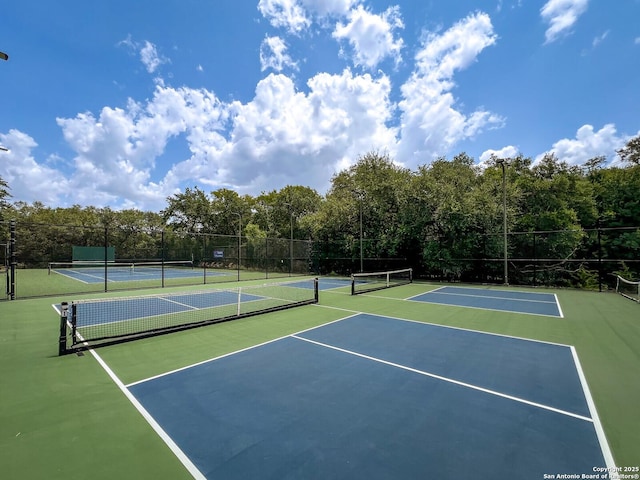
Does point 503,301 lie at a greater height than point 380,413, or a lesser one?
lesser

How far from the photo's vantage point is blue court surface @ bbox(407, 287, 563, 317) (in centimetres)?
947

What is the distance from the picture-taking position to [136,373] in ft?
15.0

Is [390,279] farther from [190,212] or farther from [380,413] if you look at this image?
[190,212]

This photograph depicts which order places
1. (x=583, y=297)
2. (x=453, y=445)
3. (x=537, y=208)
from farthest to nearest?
1. (x=537, y=208)
2. (x=583, y=297)
3. (x=453, y=445)

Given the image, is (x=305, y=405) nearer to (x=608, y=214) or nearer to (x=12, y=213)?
(x=608, y=214)

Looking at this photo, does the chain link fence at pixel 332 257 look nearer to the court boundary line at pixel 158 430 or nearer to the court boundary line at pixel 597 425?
the court boundary line at pixel 158 430

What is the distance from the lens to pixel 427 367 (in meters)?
4.74

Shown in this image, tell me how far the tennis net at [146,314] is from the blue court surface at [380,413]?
2401mm

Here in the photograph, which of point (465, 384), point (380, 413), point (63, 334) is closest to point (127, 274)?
point (63, 334)

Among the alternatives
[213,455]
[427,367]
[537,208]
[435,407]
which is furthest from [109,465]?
[537,208]

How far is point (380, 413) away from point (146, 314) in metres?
7.55

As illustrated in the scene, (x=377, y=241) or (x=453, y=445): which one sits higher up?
(x=377, y=241)

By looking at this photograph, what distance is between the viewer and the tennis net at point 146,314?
19.0ft

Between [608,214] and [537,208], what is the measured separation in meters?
4.98
